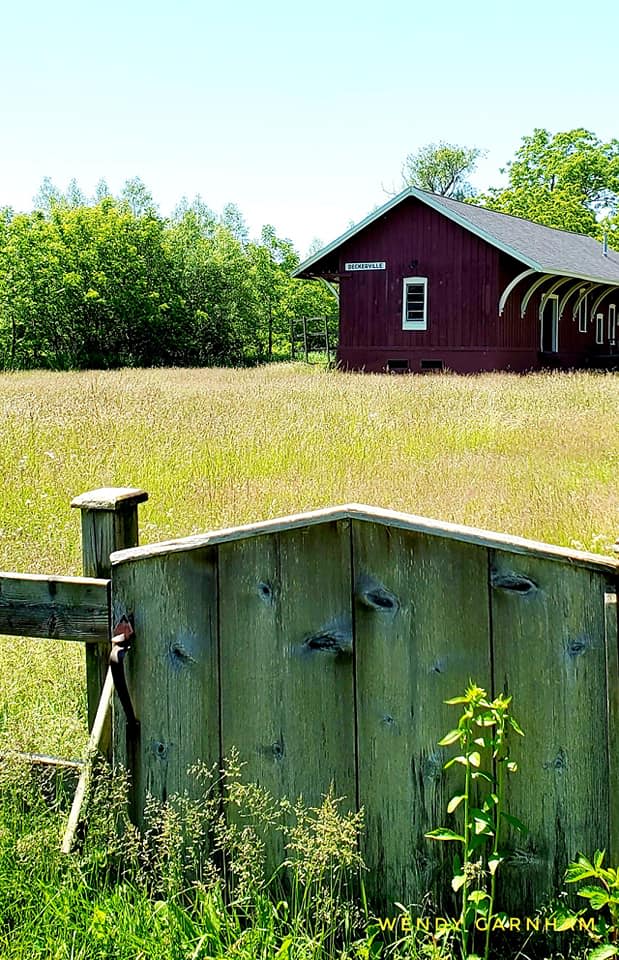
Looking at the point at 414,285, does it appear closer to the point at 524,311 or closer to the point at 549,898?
the point at 524,311

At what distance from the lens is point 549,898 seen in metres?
2.14

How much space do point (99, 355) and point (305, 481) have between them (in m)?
43.0

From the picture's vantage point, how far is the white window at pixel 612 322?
128 feet

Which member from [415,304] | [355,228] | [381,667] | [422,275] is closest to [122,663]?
[381,667]

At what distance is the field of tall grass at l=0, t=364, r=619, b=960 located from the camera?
13.2 ft

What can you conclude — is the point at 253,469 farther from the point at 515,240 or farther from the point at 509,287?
the point at 515,240

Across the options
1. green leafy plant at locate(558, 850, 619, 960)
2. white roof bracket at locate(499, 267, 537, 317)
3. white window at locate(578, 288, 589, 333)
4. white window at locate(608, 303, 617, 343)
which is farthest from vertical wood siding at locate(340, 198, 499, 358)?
green leafy plant at locate(558, 850, 619, 960)

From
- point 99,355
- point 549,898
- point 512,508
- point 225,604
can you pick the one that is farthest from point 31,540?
point 99,355

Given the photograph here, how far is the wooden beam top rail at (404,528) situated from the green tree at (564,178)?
61.8m

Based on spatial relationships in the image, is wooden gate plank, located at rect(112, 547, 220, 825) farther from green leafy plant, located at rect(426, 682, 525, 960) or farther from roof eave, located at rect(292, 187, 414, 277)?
roof eave, located at rect(292, 187, 414, 277)

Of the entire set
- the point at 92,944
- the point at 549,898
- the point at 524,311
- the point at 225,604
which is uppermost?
the point at 524,311

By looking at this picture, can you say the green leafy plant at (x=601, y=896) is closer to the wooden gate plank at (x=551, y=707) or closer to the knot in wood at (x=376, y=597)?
the wooden gate plank at (x=551, y=707)

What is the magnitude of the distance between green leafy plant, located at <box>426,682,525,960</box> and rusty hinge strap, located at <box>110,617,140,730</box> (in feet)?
2.60

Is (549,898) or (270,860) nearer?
(549,898)
